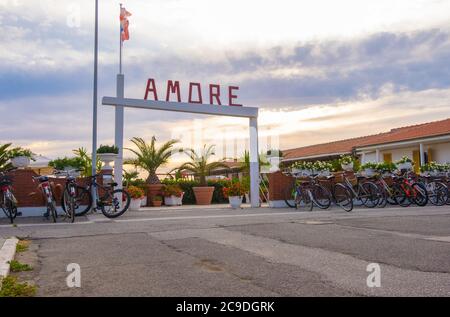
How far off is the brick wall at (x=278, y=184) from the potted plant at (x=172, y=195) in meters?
5.73

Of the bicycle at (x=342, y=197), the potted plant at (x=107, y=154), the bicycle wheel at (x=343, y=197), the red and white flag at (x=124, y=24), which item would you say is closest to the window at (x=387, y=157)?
the bicycle at (x=342, y=197)

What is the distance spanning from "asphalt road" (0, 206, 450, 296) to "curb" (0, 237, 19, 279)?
0.24 meters

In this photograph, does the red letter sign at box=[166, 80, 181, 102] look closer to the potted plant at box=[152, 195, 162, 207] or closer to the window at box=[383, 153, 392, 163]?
the potted plant at box=[152, 195, 162, 207]

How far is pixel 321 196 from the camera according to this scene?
1384 centimetres

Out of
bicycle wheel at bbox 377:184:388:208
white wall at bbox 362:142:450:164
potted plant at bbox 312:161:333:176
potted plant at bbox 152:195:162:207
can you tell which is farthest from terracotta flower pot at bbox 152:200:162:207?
white wall at bbox 362:142:450:164

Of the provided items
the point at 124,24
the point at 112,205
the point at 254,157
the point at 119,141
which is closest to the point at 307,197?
the point at 254,157

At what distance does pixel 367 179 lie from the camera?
1545 cm

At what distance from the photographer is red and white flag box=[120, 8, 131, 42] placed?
16333mm

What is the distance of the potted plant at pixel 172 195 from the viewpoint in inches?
813

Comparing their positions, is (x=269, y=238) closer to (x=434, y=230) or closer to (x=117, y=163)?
(x=434, y=230)

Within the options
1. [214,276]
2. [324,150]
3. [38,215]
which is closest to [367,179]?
[38,215]

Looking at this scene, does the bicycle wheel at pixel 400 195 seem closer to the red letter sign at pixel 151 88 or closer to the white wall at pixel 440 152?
the red letter sign at pixel 151 88

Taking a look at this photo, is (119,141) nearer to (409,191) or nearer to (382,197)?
(382,197)

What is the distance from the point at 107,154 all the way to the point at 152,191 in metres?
7.19
